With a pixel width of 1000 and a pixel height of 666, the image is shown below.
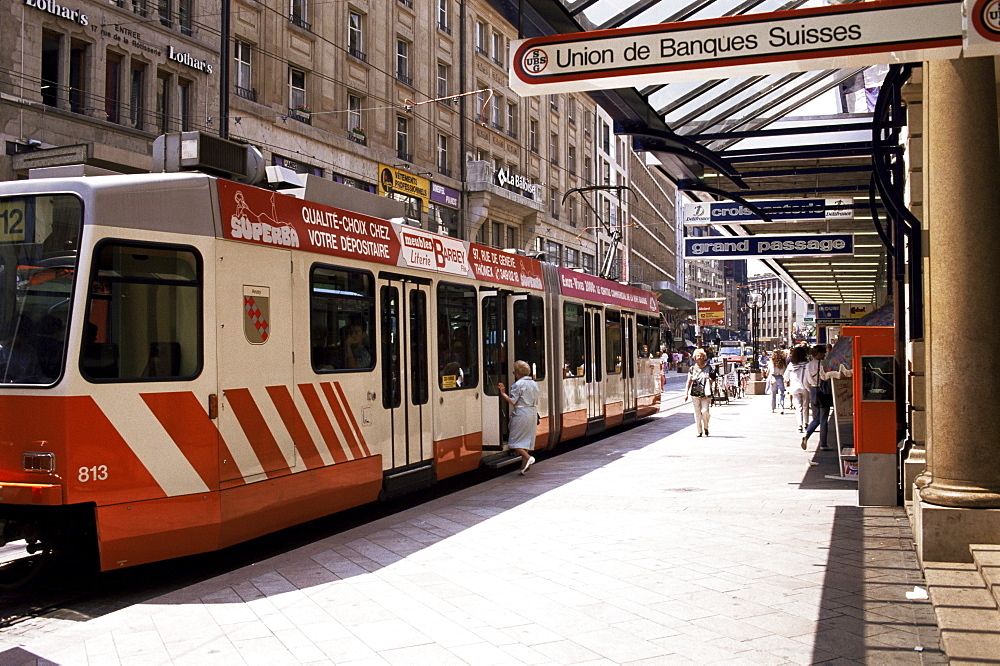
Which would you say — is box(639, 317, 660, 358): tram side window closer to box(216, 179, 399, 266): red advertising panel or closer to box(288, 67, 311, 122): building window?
box(216, 179, 399, 266): red advertising panel

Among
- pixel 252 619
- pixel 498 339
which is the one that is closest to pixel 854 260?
pixel 498 339

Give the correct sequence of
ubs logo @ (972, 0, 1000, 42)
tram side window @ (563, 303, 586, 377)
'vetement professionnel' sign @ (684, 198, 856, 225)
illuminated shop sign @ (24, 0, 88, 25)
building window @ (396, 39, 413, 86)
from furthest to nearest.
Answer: building window @ (396, 39, 413, 86)
illuminated shop sign @ (24, 0, 88, 25)
tram side window @ (563, 303, 586, 377)
'vetement professionnel' sign @ (684, 198, 856, 225)
ubs logo @ (972, 0, 1000, 42)

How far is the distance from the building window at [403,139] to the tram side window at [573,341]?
20.3 meters

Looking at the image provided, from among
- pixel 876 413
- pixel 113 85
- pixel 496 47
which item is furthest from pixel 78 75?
pixel 496 47

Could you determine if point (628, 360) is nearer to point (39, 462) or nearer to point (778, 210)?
point (778, 210)

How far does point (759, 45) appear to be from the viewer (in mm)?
4965

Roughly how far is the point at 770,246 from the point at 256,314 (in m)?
12.4

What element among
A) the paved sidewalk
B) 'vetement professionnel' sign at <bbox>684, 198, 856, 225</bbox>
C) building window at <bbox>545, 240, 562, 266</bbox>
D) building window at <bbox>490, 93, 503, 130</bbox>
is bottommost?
the paved sidewalk

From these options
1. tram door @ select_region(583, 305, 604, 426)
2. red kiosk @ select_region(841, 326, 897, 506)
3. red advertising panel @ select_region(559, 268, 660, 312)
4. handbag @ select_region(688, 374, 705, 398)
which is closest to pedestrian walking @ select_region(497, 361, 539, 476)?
red advertising panel @ select_region(559, 268, 660, 312)

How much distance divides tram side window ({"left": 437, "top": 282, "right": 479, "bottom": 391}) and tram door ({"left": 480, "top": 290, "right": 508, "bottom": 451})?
1.21 ft

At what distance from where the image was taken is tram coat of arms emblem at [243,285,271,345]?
7.75 metres

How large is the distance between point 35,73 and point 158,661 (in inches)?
786

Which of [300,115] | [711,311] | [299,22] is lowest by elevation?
[711,311]

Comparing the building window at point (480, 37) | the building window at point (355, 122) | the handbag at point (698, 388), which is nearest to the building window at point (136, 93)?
the building window at point (355, 122)
